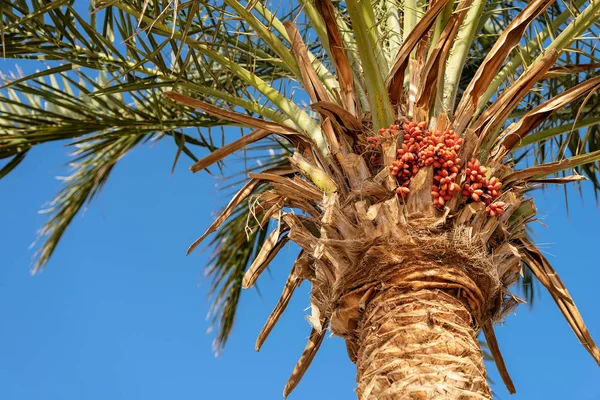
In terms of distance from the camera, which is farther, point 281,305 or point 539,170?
point 281,305

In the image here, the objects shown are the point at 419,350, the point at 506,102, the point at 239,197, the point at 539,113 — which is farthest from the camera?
the point at 239,197

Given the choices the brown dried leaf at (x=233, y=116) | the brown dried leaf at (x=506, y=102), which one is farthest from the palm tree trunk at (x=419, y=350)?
the brown dried leaf at (x=233, y=116)

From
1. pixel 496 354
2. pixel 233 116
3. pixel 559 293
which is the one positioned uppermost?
pixel 233 116

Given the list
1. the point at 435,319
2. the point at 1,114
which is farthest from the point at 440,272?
the point at 1,114

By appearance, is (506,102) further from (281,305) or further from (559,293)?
(281,305)

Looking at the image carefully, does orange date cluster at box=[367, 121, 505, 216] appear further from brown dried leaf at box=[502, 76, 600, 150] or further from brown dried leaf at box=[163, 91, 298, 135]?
brown dried leaf at box=[163, 91, 298, 135]

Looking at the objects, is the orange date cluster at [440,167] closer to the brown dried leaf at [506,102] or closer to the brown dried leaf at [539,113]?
the brown dried leaf at [506,102]

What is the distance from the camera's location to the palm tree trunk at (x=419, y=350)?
2320 millimetres

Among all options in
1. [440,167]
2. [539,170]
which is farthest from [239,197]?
[539,170]

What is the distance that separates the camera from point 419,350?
240 cm

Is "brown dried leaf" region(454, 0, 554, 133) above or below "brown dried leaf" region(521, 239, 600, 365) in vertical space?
above

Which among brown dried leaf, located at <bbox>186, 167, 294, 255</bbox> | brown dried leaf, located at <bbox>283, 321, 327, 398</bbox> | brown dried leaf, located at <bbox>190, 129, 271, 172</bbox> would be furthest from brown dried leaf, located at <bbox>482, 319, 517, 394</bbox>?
brown dried leaf, located at <bbox>190, 129, 271, 172</bbox>

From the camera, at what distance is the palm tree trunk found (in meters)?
2.32

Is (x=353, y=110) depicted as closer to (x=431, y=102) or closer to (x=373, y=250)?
(x=431, y=102)
